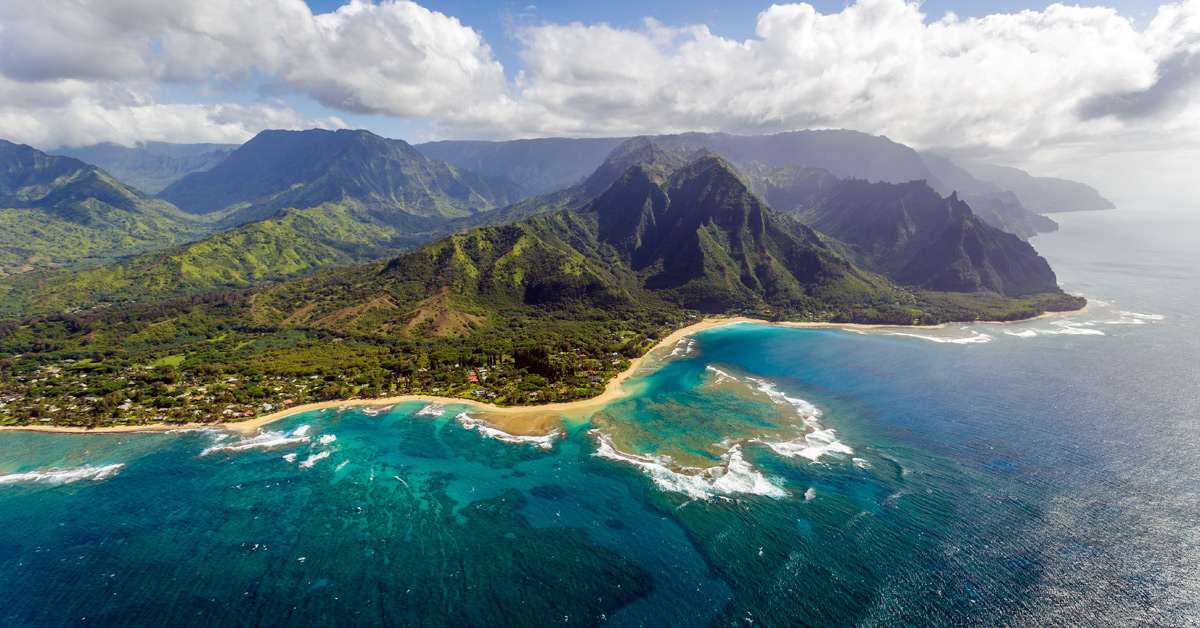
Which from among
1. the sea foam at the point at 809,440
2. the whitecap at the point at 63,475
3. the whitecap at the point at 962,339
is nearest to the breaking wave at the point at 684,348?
the sea foam at the point at 809,440

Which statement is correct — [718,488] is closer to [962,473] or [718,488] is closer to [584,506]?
[584,506]

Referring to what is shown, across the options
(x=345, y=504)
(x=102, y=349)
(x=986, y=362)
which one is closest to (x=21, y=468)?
(x=345, y=504)

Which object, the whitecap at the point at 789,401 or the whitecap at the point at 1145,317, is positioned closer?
the whitecap at the point at 789,401

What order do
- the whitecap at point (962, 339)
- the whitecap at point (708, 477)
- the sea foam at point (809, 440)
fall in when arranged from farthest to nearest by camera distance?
the whitecap at point (962, 339) < the sea foam at point (809, 440) < the whitecap at point (708, 477)

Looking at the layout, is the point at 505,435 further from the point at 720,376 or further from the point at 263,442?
the point at 720,376

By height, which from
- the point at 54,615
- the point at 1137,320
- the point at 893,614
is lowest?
the point at 54,615

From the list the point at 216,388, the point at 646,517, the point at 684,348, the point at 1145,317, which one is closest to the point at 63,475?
the point at 216,388

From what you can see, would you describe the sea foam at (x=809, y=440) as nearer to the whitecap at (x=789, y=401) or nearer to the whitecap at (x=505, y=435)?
the whitecap at (x=789, y=401)
